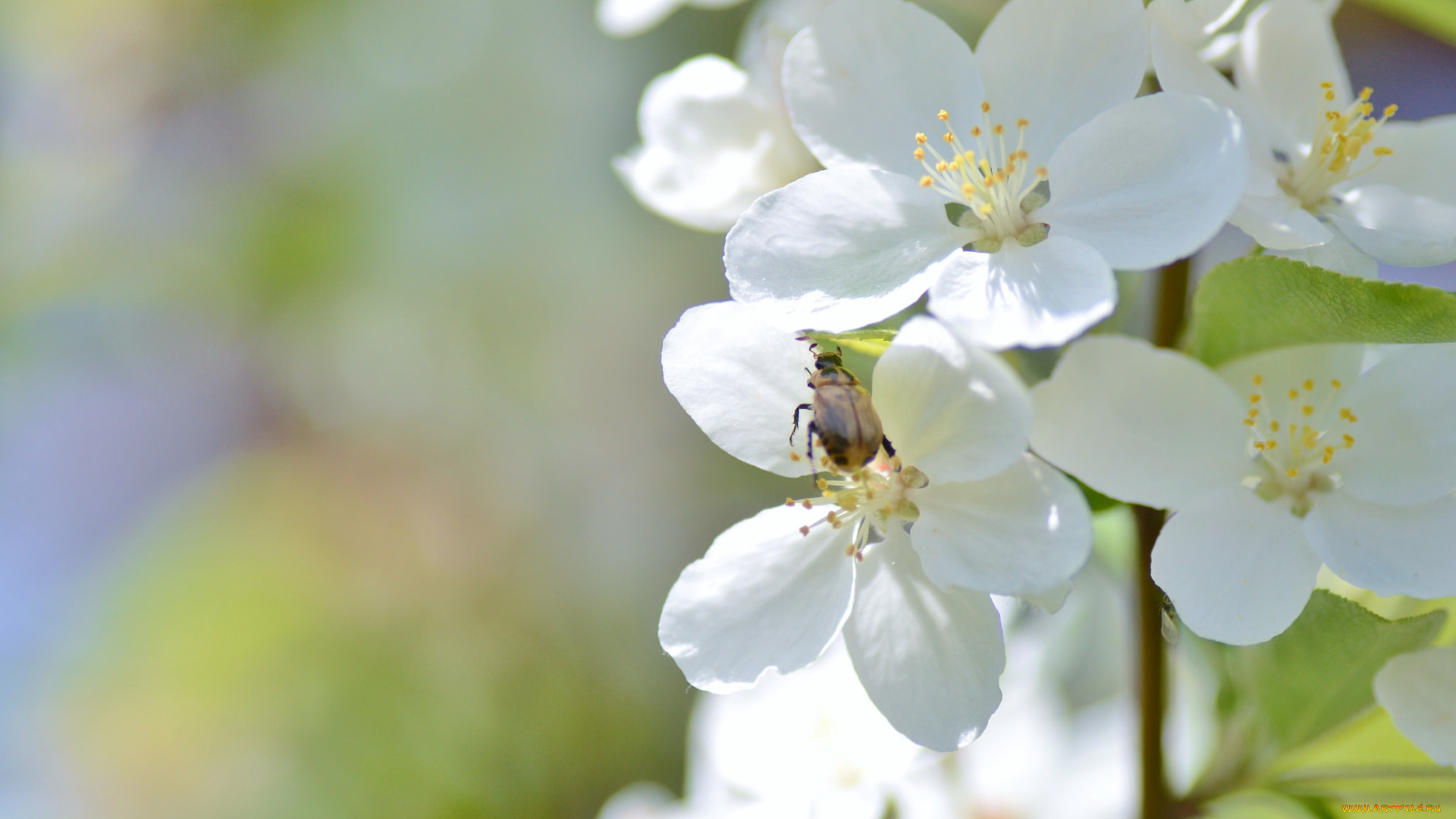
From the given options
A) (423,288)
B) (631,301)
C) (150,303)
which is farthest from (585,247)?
(150,303)

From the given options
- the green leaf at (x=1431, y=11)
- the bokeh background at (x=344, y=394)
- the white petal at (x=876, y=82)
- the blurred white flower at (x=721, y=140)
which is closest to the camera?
the white petal at (x=876, y=82)

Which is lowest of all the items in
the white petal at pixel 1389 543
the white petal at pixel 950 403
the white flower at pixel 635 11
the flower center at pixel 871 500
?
the white petal at pixel 1389 543

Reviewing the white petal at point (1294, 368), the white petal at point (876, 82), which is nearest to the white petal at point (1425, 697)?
the white petal at point (1294, 368)

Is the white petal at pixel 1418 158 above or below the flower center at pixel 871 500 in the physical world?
below

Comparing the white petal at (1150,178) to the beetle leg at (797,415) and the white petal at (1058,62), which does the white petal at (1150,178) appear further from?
the beetle leg at (797,415)

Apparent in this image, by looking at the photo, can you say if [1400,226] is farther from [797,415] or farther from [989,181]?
[797,415]

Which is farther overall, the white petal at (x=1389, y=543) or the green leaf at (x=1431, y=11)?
the green leaf at (x=1431, y=11)

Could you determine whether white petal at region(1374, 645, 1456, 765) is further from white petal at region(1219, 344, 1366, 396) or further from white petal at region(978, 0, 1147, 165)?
white petal at region(978, 0, 1147, 165)

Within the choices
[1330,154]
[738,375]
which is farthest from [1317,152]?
[738,375]
